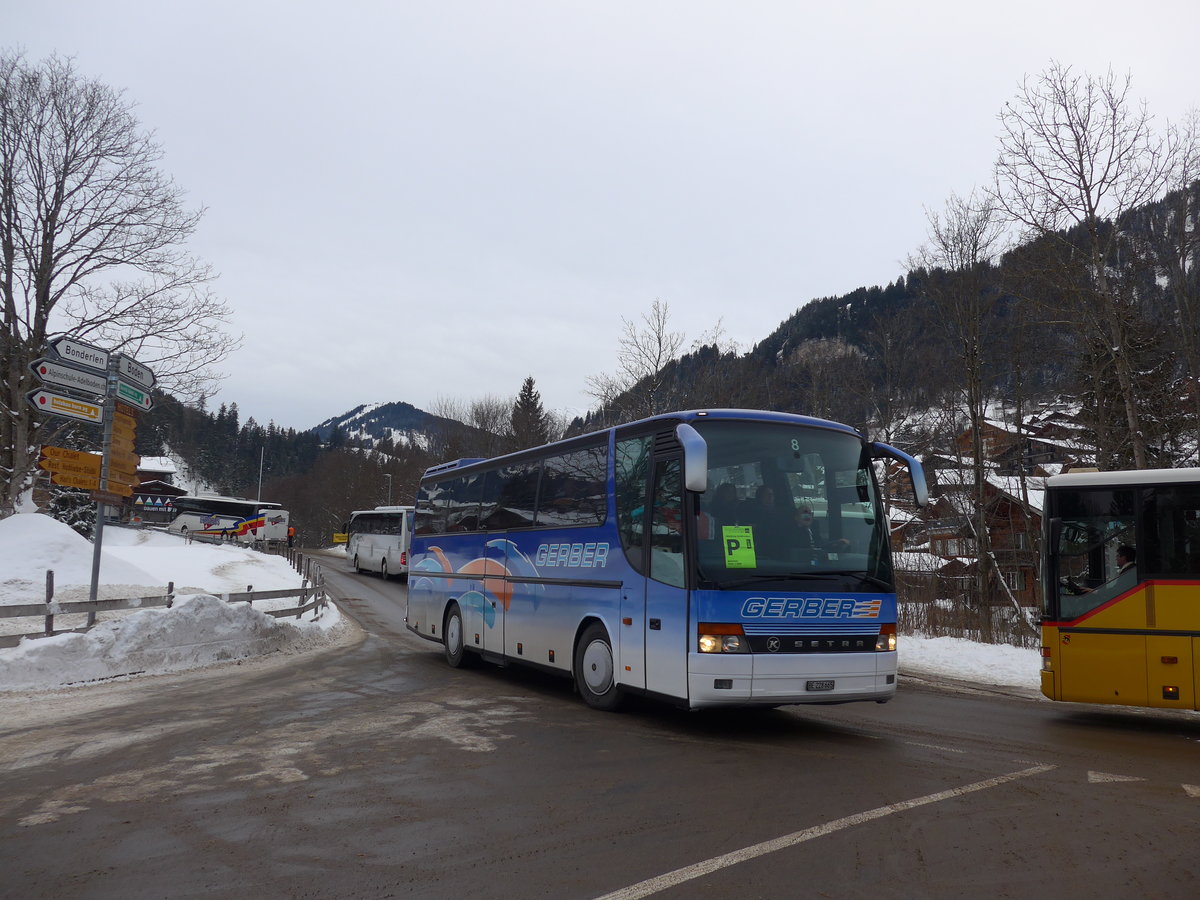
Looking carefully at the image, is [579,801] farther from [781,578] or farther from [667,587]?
[781,578]

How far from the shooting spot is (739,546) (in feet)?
28.0

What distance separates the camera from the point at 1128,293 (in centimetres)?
2069

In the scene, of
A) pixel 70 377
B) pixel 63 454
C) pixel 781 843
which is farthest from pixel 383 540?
pixel 781 843

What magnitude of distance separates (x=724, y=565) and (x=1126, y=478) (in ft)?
18.9

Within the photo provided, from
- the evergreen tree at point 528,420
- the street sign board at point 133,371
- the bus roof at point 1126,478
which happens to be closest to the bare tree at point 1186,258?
the bus roof at point 1126,478

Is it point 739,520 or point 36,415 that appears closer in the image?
point 739,520

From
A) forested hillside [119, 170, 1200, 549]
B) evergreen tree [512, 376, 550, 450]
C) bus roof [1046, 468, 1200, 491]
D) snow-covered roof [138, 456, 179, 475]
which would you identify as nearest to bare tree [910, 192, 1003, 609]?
forested hillside [119, 170, 1200, 549]

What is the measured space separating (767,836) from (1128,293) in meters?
20.2

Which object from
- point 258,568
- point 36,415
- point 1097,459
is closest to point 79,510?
point 258,568

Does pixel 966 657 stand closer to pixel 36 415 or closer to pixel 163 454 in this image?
pixel 36 415

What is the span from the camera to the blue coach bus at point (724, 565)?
833 centimetres

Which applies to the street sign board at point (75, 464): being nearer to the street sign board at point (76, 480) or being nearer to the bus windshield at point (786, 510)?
the street sign board at point (76, 480)

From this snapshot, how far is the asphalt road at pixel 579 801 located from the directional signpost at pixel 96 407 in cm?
422

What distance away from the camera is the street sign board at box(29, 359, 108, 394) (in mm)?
12867
